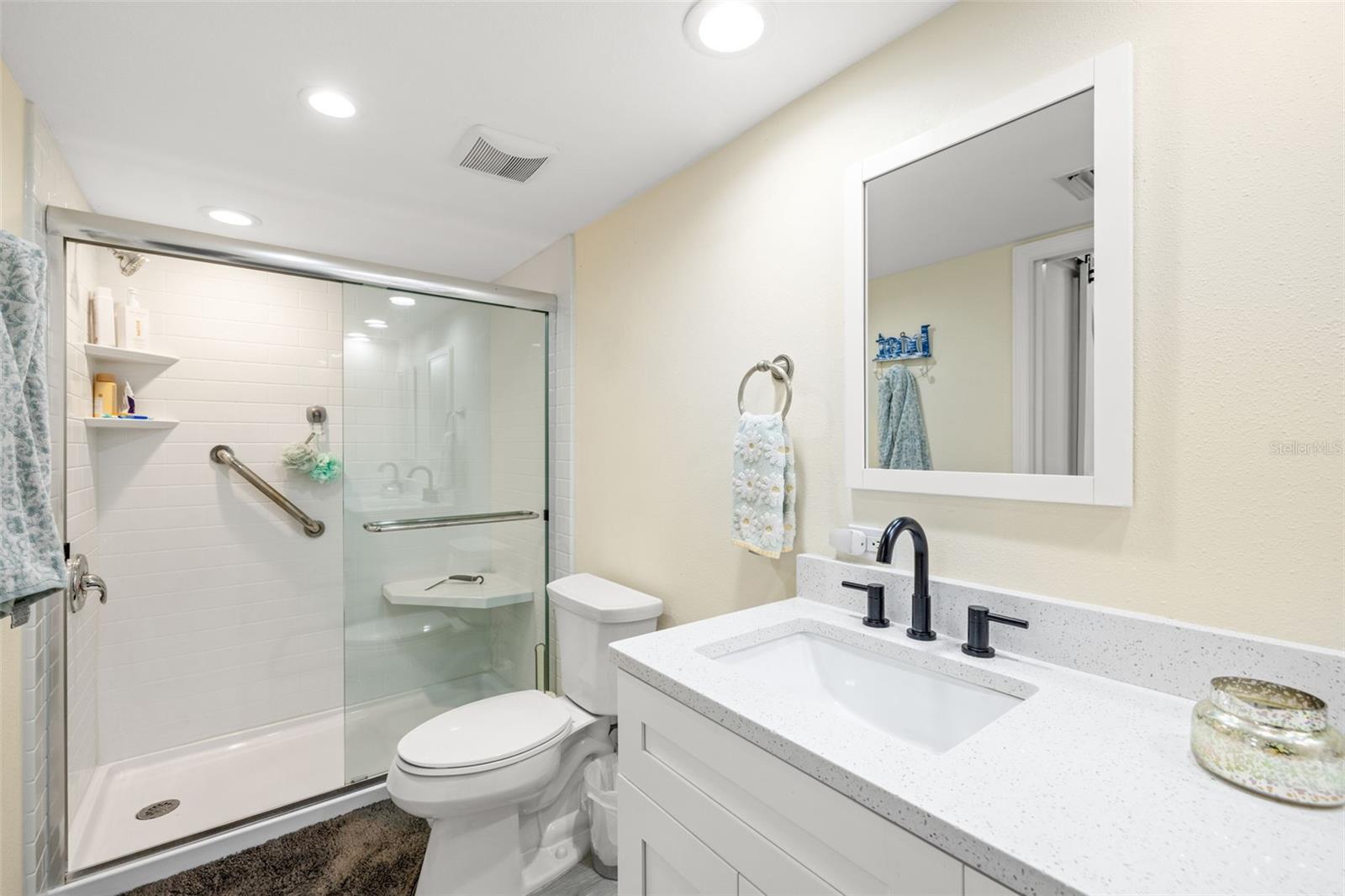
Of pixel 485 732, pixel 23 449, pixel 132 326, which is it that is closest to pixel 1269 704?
pixel 485 732

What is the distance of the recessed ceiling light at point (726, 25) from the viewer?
118 centimetres

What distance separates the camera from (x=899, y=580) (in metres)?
1.25

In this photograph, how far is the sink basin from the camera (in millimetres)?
1023

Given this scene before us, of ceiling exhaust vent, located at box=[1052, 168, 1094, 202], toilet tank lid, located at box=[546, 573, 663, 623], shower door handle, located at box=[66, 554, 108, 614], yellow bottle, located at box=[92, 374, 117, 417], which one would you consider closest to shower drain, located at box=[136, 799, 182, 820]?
shower door handle, located at box=[66, 554, 108, 614]

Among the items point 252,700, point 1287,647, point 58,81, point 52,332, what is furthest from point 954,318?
point 252,700

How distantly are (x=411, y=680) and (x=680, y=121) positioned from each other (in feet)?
7.06

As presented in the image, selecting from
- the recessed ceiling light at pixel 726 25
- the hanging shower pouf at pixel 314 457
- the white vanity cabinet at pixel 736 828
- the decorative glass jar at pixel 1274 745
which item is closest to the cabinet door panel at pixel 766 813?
the white vanity cabinet at pixel 736 828

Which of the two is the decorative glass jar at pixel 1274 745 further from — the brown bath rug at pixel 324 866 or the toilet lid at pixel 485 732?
the brown bath rug at pixel 324 866

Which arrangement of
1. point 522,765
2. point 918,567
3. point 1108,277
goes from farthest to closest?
point 522,765 → point 918,567 → point 1108,277

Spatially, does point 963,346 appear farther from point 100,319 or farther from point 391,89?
point 100,319

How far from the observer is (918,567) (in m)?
1.13

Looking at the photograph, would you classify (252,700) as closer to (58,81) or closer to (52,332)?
(52,332)

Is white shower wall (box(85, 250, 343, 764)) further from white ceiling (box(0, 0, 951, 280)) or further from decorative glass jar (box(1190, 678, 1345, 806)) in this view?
decorative glass jar (box(1190, 678, 1345, 806))

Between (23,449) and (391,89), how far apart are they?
108cm
